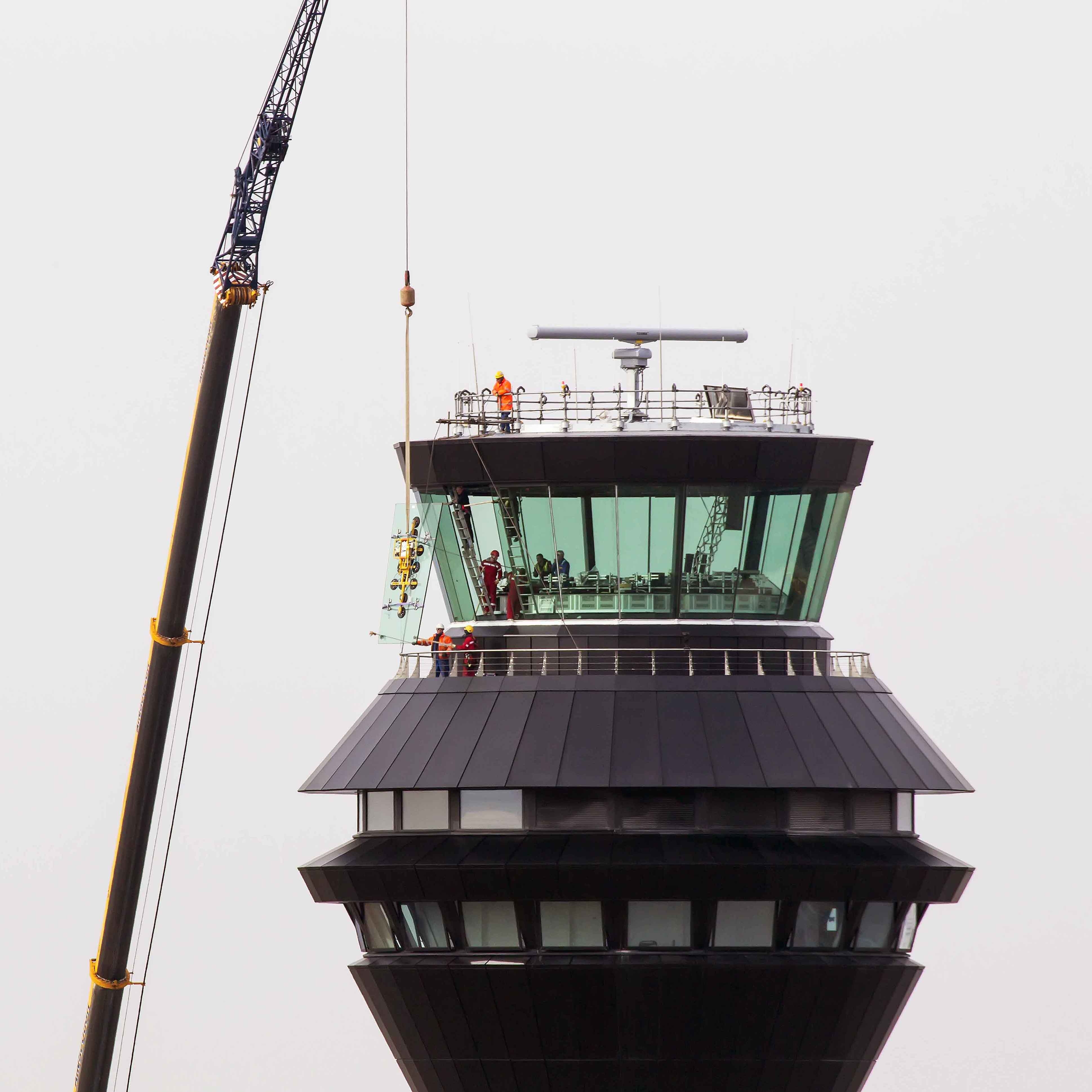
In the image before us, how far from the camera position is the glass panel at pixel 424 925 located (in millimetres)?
80125

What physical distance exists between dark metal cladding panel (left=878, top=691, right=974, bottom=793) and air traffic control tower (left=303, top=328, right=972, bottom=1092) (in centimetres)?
9

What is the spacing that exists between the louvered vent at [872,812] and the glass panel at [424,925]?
916 cm

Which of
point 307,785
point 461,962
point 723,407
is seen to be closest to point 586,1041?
point 461,962

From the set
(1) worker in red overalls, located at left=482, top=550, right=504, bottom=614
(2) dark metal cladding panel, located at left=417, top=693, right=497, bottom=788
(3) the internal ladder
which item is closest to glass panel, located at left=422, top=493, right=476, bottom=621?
(3) the internal ladder

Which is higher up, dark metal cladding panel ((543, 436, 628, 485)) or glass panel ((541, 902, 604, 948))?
dark metal cladding panel ((543, 436, 628, 485))

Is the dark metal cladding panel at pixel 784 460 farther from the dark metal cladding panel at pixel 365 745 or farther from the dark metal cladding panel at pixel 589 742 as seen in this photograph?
the dark metal cladding panel at pixel 365 745

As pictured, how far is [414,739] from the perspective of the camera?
3140 inches

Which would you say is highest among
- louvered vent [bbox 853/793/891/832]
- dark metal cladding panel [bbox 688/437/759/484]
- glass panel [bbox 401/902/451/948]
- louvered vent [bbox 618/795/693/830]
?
dark metal cladding panel [bbox 688/437/759/484]

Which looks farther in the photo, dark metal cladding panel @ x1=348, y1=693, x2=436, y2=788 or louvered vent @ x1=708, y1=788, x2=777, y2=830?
dark metal cladding panel @ x1=348, y1=693, x2=436, y2=788

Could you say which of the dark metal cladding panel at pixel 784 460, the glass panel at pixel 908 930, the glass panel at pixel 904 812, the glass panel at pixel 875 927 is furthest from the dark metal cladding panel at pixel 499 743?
the glass panel at pixel 908 930

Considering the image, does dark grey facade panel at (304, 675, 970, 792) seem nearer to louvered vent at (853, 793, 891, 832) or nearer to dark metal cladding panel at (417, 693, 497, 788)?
dark metal cladding panel at (417, 693, 497, 788)

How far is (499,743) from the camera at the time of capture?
78.8 metres

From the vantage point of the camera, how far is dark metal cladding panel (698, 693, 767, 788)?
77375 millimetres

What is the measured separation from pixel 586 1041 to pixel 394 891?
205 inches
